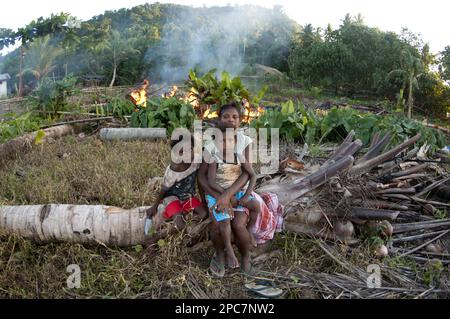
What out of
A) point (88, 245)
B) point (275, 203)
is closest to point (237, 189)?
point (275, 203)

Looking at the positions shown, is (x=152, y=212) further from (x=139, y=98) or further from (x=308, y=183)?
(x=139, y=98)

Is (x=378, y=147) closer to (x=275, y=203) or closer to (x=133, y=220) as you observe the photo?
(x=275, y=203)

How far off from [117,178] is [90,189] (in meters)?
0.35

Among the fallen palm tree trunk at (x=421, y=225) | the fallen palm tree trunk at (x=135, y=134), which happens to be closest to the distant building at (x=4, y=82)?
the fallen palm tree trunk at (x=135, y=134)

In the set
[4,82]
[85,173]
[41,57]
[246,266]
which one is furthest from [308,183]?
[4,82]

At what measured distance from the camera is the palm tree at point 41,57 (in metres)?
22.1

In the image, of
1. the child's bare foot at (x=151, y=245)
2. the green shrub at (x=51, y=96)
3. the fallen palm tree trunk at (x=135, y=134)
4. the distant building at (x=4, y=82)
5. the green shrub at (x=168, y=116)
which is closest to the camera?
the child's bare foot at (x=151, y=245)

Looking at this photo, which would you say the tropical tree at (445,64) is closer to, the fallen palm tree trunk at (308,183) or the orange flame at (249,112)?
the orange flame at (249,112)

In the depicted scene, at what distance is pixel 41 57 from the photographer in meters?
22.4

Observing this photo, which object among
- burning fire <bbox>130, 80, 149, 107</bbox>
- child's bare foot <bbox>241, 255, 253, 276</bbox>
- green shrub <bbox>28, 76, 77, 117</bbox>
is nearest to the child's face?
child's bare foot <bbox>241, 255, 253, 276</bbox>

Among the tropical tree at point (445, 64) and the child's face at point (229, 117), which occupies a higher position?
the tropical tree at point (445, 64)

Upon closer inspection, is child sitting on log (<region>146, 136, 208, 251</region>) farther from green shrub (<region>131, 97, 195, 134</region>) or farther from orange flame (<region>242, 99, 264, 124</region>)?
orange flame (<region>242, 99, 264, 124</region>)

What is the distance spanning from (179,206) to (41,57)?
22.4 m
